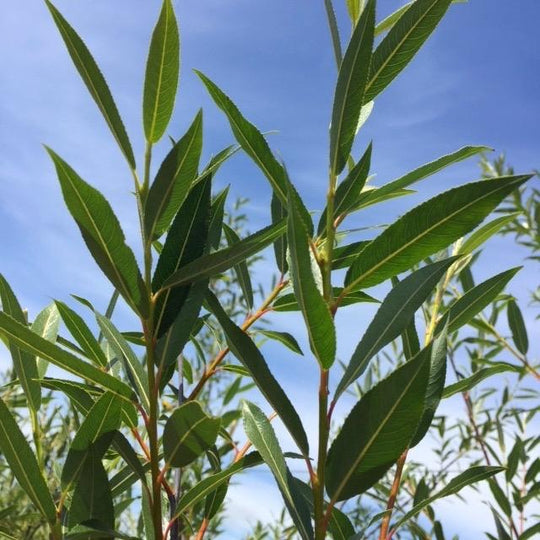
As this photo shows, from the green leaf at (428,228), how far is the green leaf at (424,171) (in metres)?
0.11

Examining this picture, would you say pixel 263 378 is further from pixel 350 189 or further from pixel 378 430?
pixel 350 189

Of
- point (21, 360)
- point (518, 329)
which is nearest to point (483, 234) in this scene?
point (21, 360)

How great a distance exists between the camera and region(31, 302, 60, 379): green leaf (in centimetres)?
87

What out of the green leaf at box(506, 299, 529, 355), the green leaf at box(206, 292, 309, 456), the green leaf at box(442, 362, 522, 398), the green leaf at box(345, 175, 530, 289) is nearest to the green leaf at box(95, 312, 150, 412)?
the green leaf at box(206, 292, 309, 456)

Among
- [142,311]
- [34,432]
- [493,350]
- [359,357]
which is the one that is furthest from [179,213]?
[493,350]

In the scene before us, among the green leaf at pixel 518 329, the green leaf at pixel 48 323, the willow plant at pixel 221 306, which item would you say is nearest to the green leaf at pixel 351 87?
the willow plant at pixel 221 306

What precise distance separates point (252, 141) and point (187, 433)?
0.29 meters

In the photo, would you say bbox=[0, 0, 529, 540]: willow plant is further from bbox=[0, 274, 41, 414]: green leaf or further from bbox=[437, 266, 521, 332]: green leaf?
bbox=[437, 266, 521, 332]: green leaf

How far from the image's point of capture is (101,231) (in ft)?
1.96

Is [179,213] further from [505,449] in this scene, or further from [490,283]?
[505,449]

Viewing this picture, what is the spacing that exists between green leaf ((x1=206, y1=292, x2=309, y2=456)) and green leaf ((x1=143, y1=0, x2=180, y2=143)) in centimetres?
19

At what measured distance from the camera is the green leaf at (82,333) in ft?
2.85

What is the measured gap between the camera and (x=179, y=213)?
66 centimetres

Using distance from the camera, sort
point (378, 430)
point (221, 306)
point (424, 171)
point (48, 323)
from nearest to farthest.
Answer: point (378, 430)
point (221, 306)
point (424, 171)
point (48, 323)
